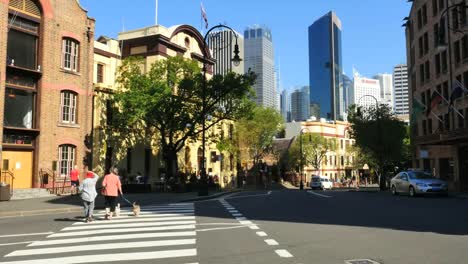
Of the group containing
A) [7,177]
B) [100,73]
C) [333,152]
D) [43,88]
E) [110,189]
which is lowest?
[110,189]

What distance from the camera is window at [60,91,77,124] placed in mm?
31366

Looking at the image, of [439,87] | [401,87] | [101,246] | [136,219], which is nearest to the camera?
[101,246]

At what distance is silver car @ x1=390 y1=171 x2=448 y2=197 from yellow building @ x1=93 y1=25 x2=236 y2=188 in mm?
15306

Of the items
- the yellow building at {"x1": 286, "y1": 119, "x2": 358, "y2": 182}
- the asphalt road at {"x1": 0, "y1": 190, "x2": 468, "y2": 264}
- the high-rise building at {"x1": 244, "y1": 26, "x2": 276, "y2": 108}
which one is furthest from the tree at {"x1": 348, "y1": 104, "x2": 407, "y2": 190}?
the high-rise building at {"x1": 244, "y1": 26, "x2": 276, "y2": 108}

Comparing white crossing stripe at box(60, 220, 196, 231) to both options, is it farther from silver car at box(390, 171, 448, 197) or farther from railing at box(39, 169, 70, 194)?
silver car at box(390, 171, 448, 197)

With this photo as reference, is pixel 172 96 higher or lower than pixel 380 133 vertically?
higher

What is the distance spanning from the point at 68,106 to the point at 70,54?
364cm

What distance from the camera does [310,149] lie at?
8112 centimetres

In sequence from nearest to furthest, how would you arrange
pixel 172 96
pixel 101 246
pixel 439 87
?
1. pixel 101 246
2. pixel 172 96
3. pixel 439 87

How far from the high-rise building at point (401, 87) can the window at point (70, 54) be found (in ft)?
381

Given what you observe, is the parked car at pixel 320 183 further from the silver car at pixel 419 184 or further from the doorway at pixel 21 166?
the doorway at pixel 21 166

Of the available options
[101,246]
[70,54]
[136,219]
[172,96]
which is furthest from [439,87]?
[101,246]

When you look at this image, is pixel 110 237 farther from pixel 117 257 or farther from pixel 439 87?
pixel 439 87

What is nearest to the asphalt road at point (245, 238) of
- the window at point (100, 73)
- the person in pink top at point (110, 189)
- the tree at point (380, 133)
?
the person in pink top at point (110, 189)
